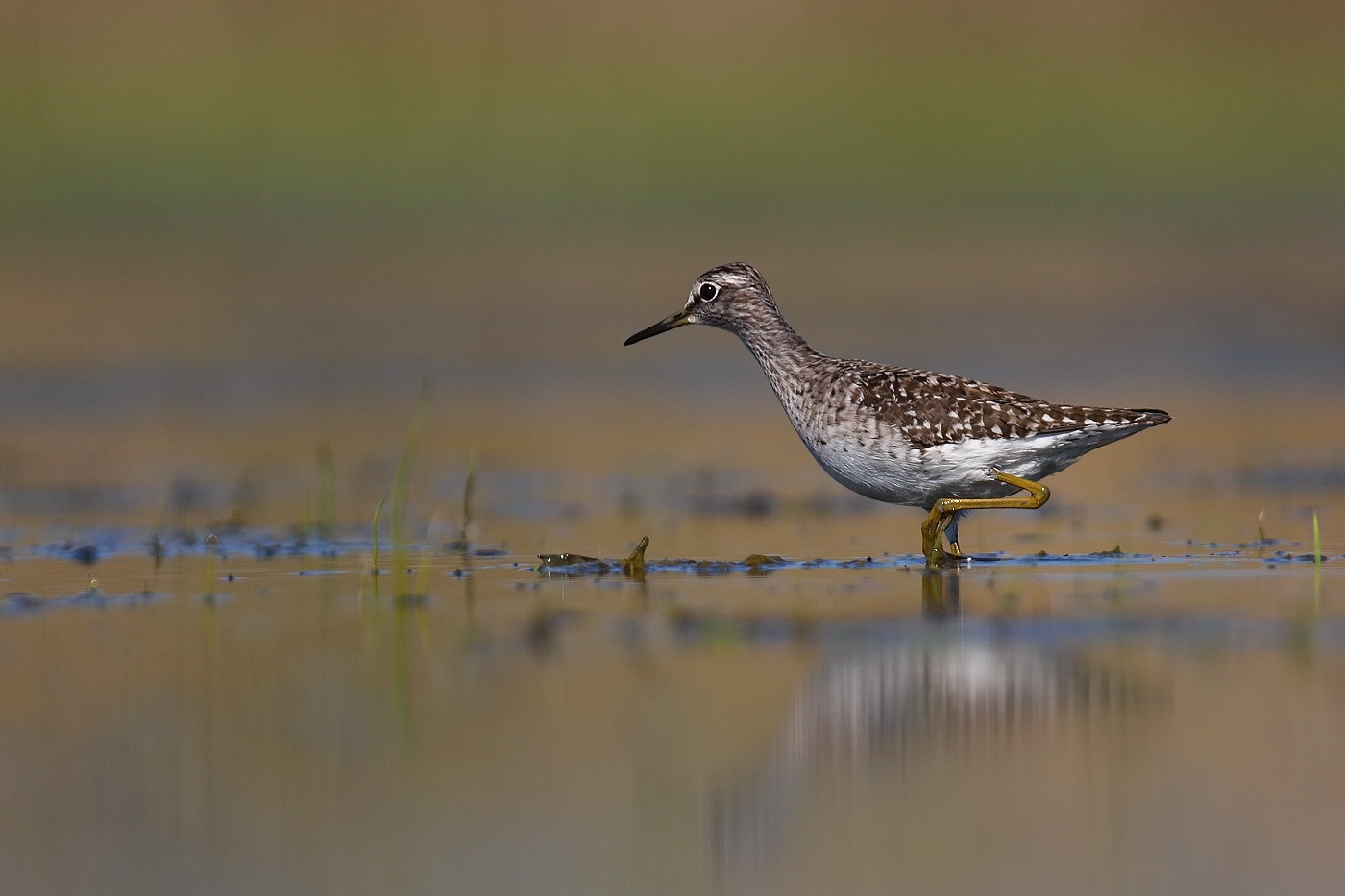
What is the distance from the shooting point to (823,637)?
8.13 meters

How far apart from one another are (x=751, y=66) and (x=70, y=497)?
24.1 metres

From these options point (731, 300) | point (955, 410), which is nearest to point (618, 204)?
point (731, 300)

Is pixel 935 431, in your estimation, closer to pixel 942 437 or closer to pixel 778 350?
pixel 942 437

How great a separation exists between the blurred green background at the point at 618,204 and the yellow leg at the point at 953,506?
19.0 ft

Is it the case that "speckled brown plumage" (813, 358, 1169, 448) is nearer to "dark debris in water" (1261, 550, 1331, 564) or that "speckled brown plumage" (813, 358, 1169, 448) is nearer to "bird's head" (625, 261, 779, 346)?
"dark debris in water" (1261, 550, 1331, 564)

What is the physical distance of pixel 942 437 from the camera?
10.2 metres

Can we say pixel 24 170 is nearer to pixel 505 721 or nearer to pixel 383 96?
pixel 383 96

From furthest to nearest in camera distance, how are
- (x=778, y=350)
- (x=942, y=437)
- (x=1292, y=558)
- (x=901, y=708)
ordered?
(x=778, y=350)
(x=942, y=437)
(x=1292, y=558)
(x=901, y=708)

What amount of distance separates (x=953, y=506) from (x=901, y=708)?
3457 mm

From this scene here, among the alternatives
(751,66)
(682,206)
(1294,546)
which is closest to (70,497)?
(1294,546)

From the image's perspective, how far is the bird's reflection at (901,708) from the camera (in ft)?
19.3

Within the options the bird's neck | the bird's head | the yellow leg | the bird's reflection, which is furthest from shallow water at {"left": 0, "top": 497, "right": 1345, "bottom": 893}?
the bird's head

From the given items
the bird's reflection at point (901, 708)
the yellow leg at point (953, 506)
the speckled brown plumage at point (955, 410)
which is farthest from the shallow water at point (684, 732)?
the speckled brown plumage at point (955, 410)

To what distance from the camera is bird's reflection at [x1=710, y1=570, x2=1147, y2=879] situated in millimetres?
5883
